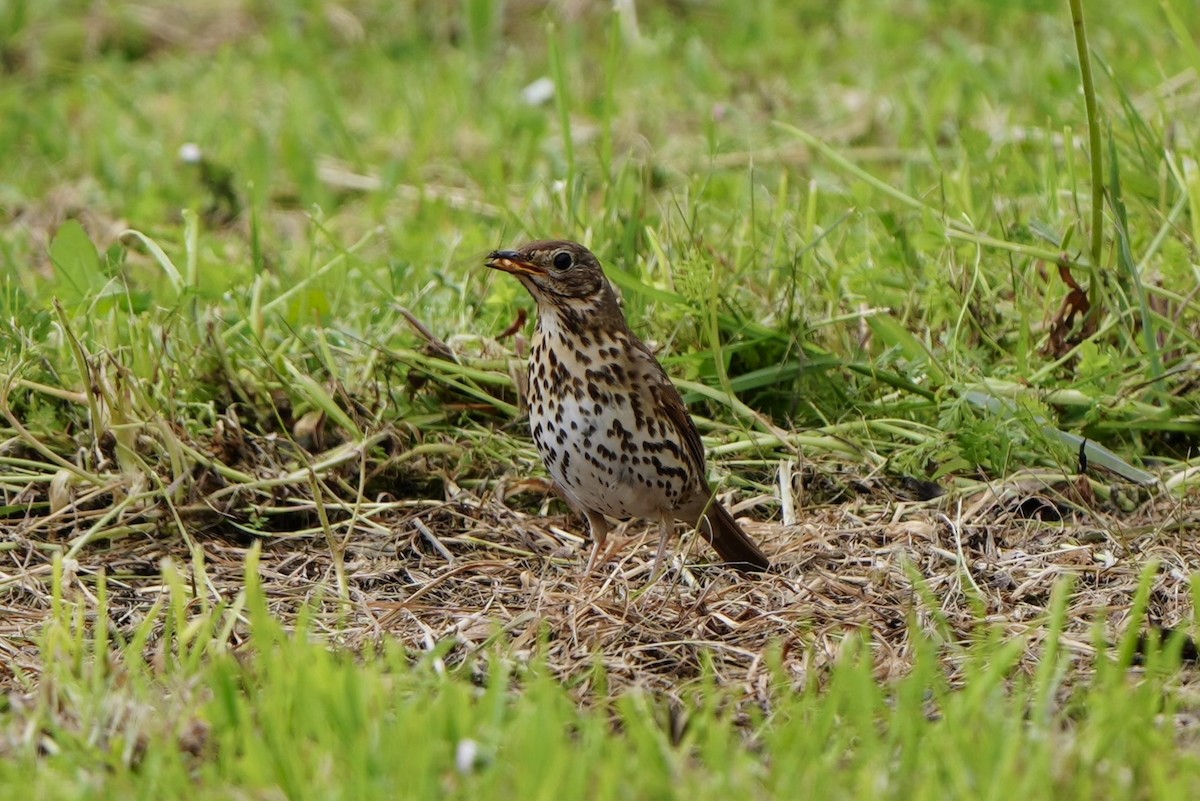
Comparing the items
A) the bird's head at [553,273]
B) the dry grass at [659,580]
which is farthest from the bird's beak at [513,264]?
the dry grass at [659,580]

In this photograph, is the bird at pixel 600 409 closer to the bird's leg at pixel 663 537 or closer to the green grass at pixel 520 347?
the bird's leg at pixel 663 537

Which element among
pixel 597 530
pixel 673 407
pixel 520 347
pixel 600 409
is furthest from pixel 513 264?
pixel 520 347

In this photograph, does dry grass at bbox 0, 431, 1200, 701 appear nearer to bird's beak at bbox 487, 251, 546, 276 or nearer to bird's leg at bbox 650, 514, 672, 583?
bird's leg at bbox 650, 514, 672, 583

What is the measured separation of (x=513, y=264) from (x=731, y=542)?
33.8 inches

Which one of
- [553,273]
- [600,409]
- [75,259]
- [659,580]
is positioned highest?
[553,273]

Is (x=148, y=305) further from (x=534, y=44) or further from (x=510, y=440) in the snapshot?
(x=534, y=44)

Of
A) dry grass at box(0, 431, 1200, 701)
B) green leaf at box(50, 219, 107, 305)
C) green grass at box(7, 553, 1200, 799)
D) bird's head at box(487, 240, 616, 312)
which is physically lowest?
dry grass at box(0, 431, 1200, 701)

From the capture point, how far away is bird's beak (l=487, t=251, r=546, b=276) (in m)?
4.21

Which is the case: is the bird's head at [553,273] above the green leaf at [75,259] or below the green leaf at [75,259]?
above

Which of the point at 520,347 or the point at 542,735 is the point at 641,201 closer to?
the point at 520,347

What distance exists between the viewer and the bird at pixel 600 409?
4.18m

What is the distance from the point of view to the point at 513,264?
4.23 m

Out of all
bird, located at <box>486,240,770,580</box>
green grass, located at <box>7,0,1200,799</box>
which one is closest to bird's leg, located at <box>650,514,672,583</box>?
bird, located at <box>486,240,770,580</box>

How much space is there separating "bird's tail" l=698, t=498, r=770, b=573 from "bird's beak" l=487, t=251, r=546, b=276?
2.34ft
